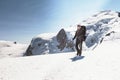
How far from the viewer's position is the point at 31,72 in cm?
1364

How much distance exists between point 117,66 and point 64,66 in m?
3.68

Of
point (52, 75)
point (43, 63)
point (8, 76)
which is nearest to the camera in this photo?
point (52, 75)

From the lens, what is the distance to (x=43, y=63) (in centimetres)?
1591

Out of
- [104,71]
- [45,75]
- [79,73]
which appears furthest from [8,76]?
[104,71]

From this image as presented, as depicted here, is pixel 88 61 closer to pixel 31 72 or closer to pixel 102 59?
pixel 102 59

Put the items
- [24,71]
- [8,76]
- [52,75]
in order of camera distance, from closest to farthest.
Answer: [52,75] < [8,76] < [24,71]

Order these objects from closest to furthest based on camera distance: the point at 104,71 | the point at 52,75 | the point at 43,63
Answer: the point at 104,71, the point at 52,75, the point at 43,63

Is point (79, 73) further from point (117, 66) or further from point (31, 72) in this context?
point (31, 72)

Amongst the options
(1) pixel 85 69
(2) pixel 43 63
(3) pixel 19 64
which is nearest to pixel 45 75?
(1) pixel 85 69

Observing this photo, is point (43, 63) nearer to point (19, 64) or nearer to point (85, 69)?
point (19, 64)

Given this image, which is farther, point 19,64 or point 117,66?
point 19,64

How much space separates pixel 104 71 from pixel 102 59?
2.48 meters

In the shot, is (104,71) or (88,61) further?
(88,61)

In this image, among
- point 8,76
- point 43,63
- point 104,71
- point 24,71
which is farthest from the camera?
point 43,63
